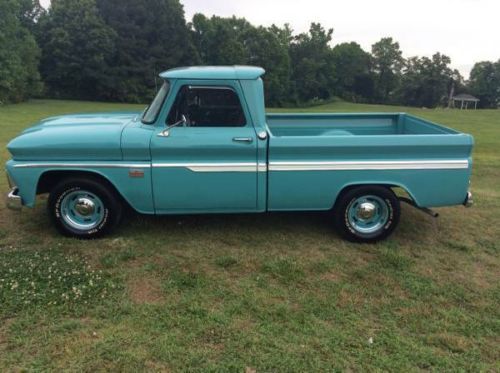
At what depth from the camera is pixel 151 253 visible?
4.80 m

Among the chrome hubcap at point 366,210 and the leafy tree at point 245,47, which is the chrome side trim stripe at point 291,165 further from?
the leafy tree at point 245,47

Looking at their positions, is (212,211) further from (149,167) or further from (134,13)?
(134,13)

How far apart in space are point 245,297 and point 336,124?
3625mm

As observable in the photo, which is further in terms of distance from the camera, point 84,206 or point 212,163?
point 84,206

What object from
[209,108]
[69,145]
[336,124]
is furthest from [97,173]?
[336,124]

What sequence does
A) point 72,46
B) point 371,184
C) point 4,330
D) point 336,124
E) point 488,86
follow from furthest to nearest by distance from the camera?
1. point 488,86
2. point 72,46
3. point 336,124
4. point 371,184
5. point 4,330

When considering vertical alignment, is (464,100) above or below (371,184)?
below

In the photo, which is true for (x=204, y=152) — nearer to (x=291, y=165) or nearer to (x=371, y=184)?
(x=291, y=165)

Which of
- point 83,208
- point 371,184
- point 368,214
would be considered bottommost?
point 368,214

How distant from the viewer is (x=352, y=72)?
239 ft

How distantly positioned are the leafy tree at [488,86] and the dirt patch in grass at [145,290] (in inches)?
3537

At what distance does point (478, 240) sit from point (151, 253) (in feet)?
12.8

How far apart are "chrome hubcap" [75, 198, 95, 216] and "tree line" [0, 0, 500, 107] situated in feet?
121

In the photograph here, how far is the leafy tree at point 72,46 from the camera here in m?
45.0
